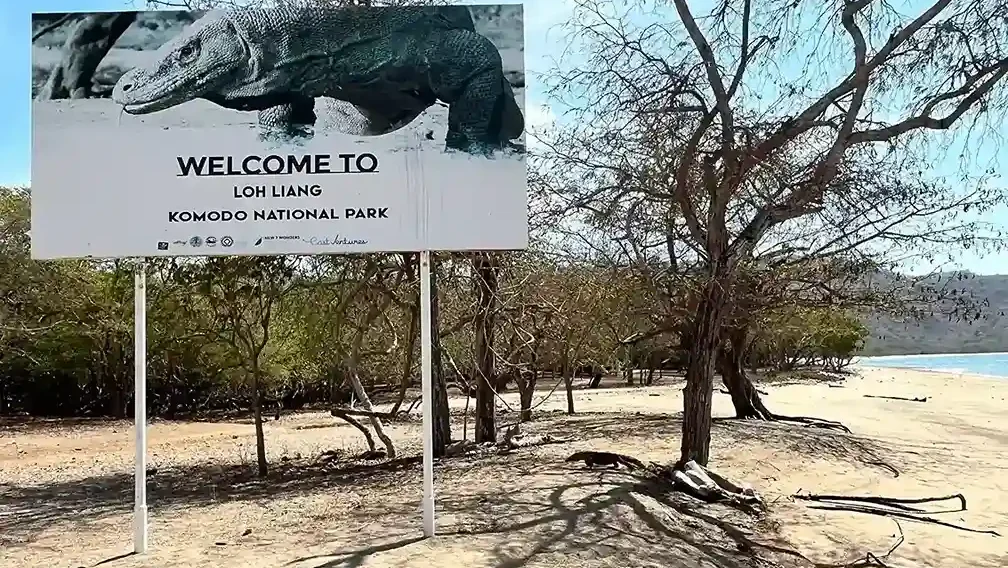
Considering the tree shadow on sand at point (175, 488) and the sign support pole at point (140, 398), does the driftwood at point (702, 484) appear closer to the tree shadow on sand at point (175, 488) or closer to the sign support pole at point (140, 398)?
the tree shadow on sand at point (175, 488)

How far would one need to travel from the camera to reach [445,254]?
1225 centimetres

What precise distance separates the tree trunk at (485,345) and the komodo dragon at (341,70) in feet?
17.3

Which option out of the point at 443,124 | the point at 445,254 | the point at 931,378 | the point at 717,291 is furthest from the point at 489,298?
the point at 931,378

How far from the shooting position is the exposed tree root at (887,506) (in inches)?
385

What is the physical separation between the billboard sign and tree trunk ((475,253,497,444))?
5.28 meters

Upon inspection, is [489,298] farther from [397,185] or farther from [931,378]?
[931,378]

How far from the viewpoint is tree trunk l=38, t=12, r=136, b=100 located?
22.4 ft

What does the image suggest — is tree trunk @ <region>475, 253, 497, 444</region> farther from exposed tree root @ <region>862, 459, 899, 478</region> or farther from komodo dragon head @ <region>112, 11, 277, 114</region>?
exposed tree root @ <region>862, 459, 899, 478</region>

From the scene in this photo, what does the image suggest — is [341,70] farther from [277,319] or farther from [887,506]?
[277,319]

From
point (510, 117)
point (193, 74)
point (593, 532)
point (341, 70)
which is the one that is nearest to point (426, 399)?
point (593, 532)

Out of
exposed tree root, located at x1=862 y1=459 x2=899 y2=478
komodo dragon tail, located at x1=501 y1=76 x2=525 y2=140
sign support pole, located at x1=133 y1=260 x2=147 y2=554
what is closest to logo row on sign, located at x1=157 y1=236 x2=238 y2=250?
sign support pole, located at x1=133 y1=260 x2=147 y2=554

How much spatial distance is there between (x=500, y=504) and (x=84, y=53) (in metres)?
5.50

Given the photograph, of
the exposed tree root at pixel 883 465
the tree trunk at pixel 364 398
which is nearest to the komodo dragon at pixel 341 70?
the tree trunk at pixel 364 398

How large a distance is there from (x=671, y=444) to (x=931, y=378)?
44779 mm
